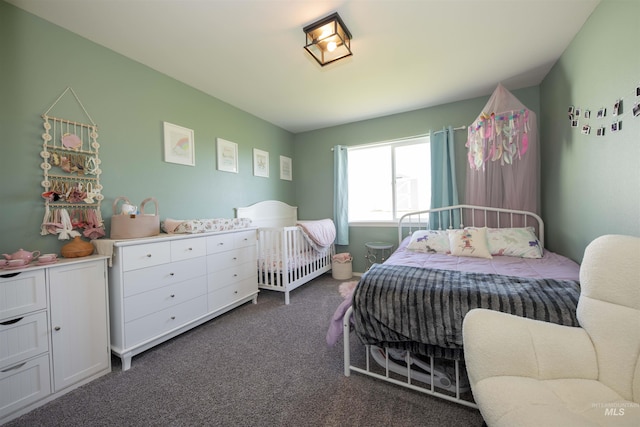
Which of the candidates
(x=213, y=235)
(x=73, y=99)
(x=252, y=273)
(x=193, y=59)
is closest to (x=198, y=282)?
(x=213, y=235)

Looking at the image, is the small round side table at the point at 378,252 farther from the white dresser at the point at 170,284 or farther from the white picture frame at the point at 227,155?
the white picture frame at the point at 227,155

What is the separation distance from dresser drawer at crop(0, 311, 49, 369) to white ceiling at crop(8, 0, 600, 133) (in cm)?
192

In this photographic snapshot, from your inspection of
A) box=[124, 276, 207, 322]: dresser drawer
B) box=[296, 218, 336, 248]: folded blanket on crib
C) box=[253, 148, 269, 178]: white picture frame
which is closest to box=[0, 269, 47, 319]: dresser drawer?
box=[124, 276, 207, 322]: dresser drawer

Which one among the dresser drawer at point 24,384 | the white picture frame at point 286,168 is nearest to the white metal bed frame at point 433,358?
the dresser drawer at point 24,384

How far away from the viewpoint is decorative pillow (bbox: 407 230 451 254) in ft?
7.81

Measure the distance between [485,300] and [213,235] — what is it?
213cm

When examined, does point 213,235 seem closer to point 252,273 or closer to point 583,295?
point 252,273

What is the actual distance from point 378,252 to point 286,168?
203cm

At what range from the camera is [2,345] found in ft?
3.94

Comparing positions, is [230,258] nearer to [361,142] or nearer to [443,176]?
[361,142]

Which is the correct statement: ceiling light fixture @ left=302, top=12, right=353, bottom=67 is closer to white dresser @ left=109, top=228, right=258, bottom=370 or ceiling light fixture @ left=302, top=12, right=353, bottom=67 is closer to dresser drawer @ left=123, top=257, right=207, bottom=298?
white dresser @ left=109, top=228, right=258, bottom=370

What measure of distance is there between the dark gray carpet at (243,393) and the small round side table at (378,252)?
1.67 m

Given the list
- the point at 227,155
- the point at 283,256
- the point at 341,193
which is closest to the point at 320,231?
the point at 283,256

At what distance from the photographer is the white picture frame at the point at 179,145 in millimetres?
2297
